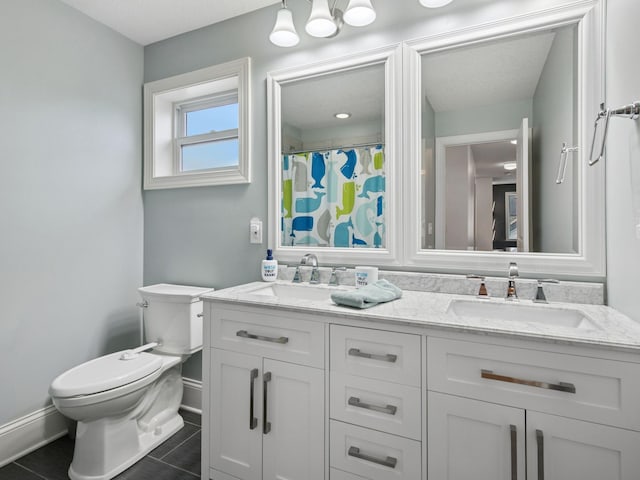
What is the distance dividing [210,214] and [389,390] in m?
1.51

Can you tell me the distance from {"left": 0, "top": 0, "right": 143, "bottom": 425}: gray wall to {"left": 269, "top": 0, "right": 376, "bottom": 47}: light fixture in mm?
1235

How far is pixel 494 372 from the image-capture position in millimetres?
999

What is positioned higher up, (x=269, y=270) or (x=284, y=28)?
(x=284, y=28)

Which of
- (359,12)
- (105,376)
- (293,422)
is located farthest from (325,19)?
(105,376)

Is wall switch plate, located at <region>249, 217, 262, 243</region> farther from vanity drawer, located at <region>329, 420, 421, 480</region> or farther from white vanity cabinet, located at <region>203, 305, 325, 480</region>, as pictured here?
vanity drawer, located at <region>329, 420, 421, 480</region>

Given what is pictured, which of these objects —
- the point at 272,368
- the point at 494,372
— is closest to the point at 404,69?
the point at 494,372

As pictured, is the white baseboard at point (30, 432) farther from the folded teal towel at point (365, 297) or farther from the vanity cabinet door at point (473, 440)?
the vanity cabinet door at point (473, 440)

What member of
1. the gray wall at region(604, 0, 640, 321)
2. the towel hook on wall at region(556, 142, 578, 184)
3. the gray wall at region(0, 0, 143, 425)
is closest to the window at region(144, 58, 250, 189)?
the gray wall at region(0, 0, 143, 425)

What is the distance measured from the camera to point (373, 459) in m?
1.15

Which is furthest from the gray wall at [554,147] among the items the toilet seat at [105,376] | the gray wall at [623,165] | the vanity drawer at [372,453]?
the toilet seat at [105,376]

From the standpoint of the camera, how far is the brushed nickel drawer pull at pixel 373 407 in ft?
3.66

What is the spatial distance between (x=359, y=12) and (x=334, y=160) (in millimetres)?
654

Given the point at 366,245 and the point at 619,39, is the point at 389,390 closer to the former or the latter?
the point at 366,245

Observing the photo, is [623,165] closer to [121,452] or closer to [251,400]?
[251,400]
